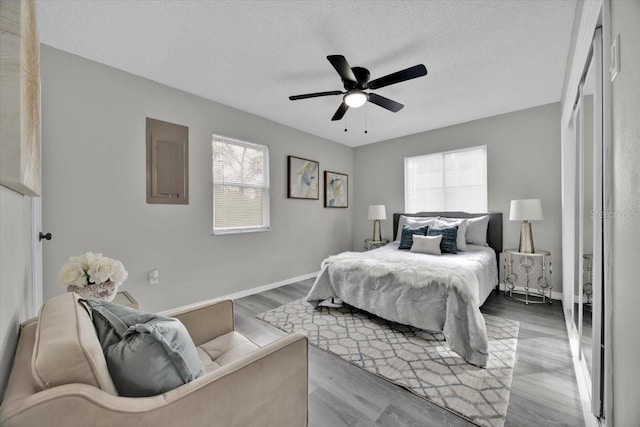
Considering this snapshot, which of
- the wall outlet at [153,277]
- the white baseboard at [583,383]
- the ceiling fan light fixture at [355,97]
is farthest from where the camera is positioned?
the wall outlet at [153,277]

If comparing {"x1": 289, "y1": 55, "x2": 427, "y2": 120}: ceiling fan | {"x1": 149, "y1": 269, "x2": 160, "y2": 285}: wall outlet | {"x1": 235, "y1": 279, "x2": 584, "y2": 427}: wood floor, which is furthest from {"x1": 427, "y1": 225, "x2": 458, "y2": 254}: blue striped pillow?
{"x1": 149, "y1": 269, "x2": 160, "y2": 285}: wall outlet

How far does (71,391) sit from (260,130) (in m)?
3.57

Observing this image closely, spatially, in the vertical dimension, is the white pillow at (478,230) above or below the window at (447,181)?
below

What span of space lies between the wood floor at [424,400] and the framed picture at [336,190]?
9.41 feet

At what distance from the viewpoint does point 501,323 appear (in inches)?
104

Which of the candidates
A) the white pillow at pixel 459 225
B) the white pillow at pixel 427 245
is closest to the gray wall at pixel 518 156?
the white pillow at pixel 459 225

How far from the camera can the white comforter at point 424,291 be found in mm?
2035

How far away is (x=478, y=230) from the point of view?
3730mm

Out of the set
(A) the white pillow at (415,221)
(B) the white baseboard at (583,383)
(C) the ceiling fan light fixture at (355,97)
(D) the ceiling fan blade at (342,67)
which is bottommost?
(B) the white baseboard at (583,383)

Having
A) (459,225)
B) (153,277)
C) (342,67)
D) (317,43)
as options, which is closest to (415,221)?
(459,225)

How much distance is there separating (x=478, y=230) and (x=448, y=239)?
2.12ft

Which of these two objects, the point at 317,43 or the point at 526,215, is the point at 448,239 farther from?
the point at 317,43

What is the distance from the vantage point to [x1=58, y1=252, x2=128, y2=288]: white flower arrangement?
1395 millimetres

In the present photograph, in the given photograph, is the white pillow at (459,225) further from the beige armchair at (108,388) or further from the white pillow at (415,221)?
the beige armchair at (108,388)
